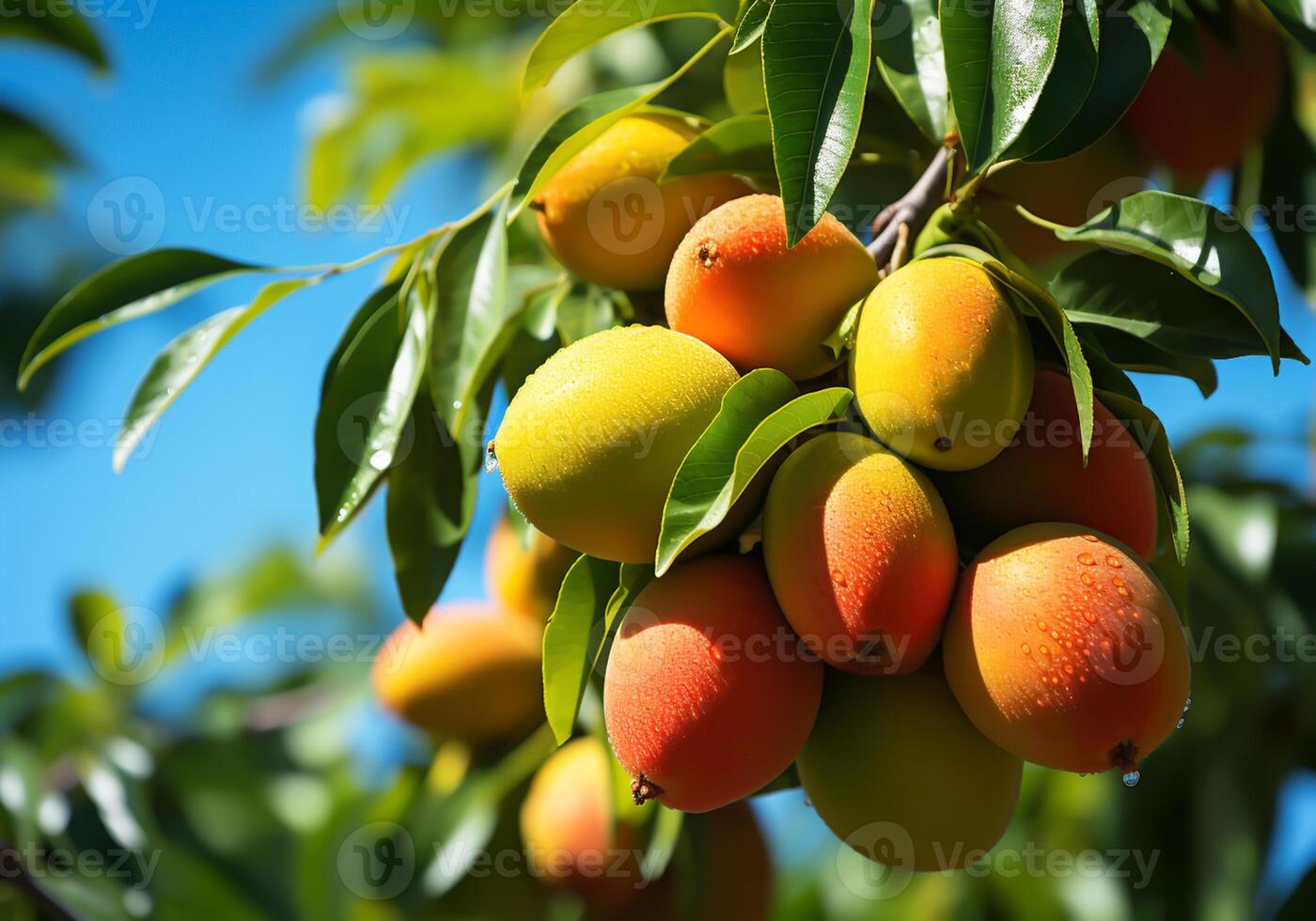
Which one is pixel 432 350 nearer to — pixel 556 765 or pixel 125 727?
pixel 556 765

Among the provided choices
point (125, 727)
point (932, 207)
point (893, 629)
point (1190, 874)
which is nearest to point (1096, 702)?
point (893, 629)

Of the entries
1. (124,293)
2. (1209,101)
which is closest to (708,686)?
(124,293)

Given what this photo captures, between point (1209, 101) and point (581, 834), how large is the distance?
3.91 feet

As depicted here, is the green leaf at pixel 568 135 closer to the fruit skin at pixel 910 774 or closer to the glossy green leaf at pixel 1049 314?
the glossy green leaf at pixel 1049 314

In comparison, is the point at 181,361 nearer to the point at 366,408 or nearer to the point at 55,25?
the point at 366,408

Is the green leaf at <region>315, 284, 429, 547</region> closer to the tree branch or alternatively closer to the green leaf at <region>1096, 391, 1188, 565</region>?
the tree branch

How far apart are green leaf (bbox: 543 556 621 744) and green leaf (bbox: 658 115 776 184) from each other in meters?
0.38

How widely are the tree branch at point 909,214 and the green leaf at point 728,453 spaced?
0.76 feet

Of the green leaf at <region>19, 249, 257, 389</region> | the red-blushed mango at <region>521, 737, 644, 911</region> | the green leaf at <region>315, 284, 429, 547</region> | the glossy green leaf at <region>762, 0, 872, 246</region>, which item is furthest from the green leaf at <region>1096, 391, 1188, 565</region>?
the green leaf at <region>19, 249, 257, 389</region>

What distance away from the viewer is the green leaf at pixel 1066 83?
3.16 ft

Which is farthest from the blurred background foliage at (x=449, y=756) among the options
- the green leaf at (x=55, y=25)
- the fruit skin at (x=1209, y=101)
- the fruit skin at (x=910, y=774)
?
the fruit skin at (x=910, y=774)

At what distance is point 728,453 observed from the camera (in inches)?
38.4

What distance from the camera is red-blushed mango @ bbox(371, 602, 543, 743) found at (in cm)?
185

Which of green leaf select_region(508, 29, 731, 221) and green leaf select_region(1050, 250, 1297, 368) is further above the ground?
green leaf select_region(508, 29, 731, 221)
